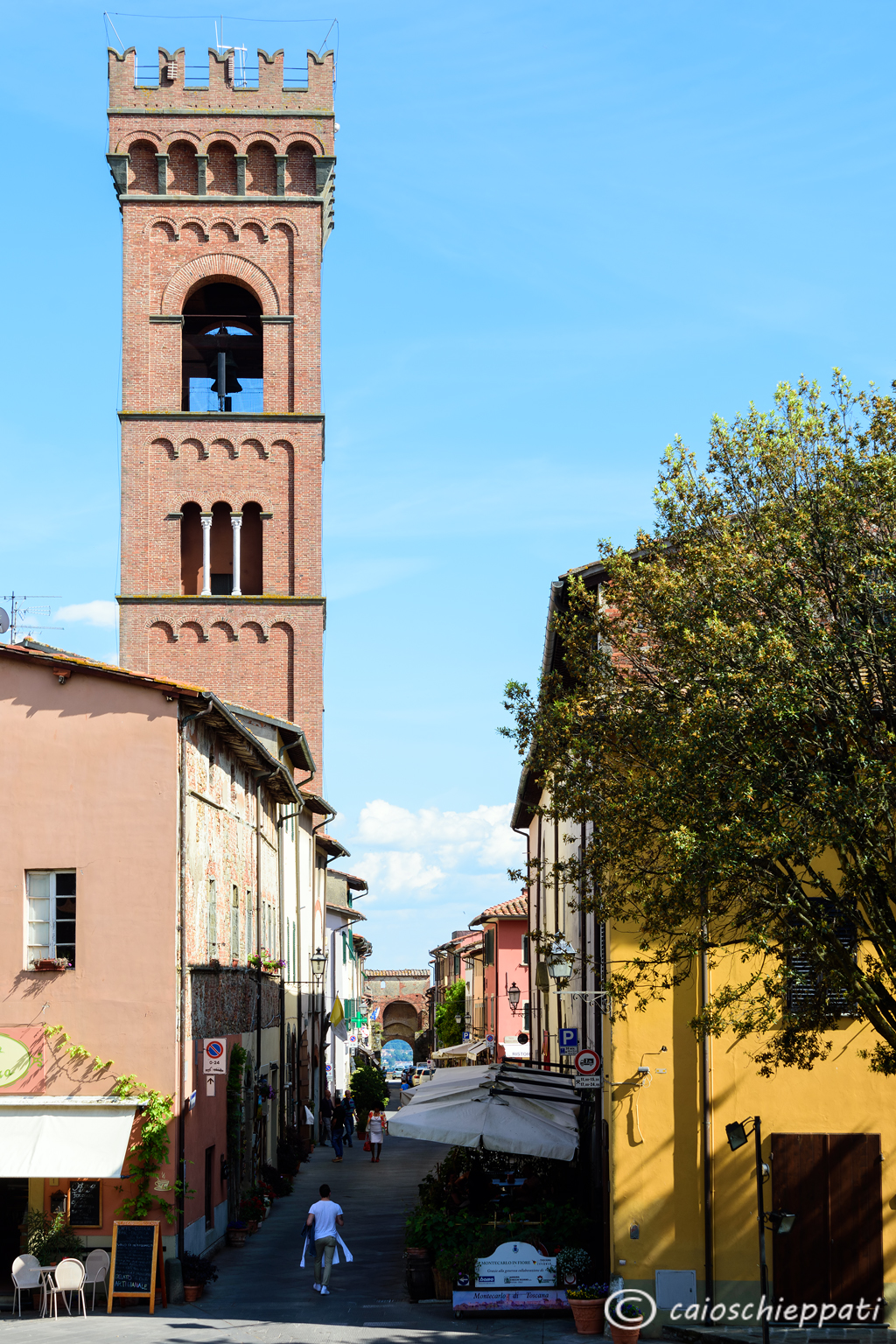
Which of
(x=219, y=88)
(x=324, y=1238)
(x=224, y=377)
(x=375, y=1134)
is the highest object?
(x=219, y=88)

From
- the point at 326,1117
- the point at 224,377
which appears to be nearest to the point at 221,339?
the point at 224,377

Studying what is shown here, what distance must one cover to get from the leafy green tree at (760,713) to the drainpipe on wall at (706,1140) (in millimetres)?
2709

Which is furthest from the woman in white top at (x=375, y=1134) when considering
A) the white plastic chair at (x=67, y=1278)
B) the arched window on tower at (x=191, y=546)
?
the white plastic chair at (x=67, y=1278)

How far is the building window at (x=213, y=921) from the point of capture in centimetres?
2114

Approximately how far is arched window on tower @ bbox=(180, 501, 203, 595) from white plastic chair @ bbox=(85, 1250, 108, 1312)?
28.0 metres

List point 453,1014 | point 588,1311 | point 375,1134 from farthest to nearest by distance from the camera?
1. point 453,1014
2. point 375,1134
3. point 588,1311

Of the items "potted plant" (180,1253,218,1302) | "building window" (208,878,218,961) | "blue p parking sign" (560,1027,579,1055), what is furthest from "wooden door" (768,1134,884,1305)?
"building window" (208,878,218,961)

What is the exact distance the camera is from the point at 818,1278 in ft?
55.9

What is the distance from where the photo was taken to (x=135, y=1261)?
58.2 feet

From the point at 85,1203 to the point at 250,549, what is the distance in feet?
91.5

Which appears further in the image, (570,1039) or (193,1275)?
(570,1039)

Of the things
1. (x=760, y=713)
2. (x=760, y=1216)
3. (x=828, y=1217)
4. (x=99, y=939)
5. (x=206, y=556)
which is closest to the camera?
(x=760, y=713)

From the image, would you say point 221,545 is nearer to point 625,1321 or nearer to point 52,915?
point 52,915

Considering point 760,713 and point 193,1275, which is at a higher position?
point 760,713
